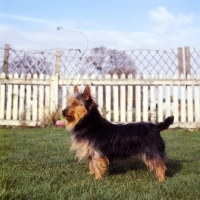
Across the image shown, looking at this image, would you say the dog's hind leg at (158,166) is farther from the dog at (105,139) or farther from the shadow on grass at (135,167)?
the shadow on grass at (135,167)

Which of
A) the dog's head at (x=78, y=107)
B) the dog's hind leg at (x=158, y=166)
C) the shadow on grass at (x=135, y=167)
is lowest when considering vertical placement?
the shadow on grass at (x=135, y=167)

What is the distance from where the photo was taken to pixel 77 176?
3.95 metres

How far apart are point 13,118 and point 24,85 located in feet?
3.64

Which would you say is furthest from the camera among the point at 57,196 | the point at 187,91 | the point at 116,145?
the point at 187,91

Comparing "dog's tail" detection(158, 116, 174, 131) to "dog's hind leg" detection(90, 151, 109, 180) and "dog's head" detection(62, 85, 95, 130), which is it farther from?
"dog's head" detection(62, 85, 95, 130)

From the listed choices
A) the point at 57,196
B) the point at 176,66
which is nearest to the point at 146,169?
the point at 57,196

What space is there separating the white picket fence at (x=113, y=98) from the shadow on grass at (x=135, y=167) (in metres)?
4.23

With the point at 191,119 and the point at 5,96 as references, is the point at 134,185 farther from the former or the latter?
the point at 5,96

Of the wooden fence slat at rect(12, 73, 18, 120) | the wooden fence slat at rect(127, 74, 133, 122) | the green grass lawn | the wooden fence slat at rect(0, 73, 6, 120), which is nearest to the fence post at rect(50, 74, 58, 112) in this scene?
the wooden fence slat at rect(12, 73, 18, 120)

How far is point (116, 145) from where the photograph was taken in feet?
13.4

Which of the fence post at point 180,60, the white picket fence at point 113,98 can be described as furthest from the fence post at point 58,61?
the fence post at point 180,60

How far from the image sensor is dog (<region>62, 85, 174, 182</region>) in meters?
4.06

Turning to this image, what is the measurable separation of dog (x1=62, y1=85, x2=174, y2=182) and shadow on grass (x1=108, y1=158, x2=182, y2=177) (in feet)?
1.31

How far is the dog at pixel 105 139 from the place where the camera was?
4.06 m
